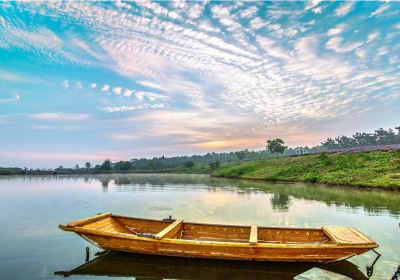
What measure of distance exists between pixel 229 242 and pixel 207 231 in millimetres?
3055

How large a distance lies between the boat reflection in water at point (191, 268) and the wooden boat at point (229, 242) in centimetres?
43

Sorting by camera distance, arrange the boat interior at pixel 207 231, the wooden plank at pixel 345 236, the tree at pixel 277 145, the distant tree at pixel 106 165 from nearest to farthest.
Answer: the wooden plank at pixel 345 236 < the boat interior at pixel 207 231 < the tree at pixel 277 145 < the distant tree at pixel 106 165

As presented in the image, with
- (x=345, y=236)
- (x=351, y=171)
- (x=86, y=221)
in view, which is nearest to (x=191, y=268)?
(x=86, y=221)

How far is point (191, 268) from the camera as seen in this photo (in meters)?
10.6

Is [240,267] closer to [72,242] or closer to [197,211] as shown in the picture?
[72,242]

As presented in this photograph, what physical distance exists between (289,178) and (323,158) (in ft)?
35.2

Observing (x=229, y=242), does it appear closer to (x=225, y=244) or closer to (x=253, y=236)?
(x=225, y=244)

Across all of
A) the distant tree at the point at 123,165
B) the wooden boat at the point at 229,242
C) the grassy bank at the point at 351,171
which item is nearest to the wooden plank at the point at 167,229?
the wooden boat at the point at 229,242

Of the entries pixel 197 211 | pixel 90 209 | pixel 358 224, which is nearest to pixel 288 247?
pixel 358 224

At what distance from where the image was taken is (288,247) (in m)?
10.0

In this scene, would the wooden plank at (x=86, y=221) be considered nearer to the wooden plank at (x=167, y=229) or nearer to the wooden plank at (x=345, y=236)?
the wooden plank at (x=167, y=229)

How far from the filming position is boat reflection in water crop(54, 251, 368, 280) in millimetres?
9938

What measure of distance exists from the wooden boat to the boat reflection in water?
17.0 inches

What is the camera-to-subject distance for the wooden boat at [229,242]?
397 inches
